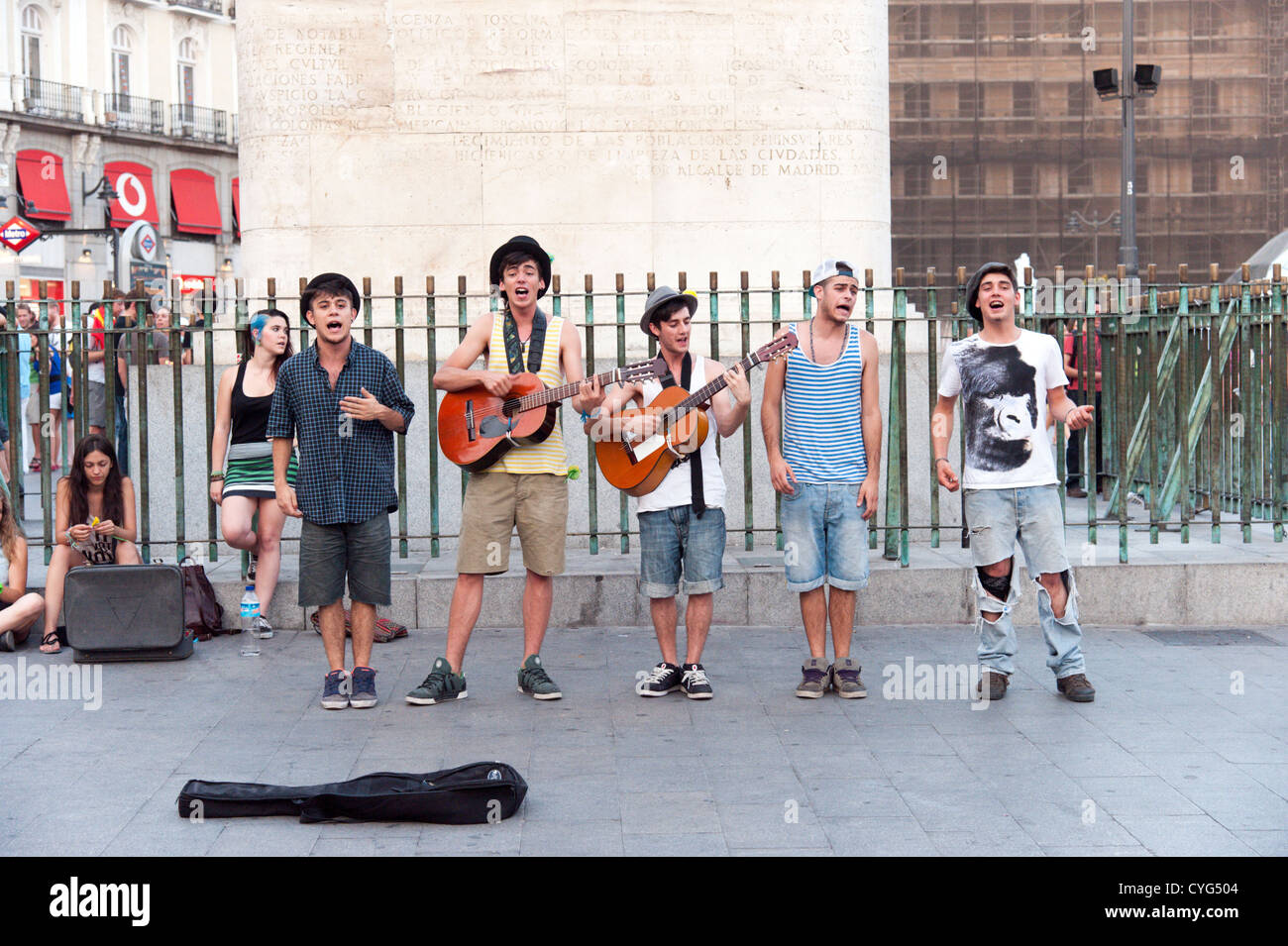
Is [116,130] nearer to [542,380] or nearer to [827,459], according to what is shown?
[542,380]

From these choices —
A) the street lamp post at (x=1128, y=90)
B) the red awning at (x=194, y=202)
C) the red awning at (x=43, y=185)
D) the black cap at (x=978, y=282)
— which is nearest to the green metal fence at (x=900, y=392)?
the black cap at (x=978, y=282)

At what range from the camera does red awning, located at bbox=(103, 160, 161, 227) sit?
41.1 m

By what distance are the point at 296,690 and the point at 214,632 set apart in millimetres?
1461

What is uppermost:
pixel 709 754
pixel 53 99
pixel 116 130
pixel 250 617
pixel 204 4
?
pixel 204 4

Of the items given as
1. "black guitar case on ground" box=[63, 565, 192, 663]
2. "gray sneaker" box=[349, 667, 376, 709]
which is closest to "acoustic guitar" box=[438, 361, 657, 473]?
"gray sneaker" box=[349, 667, 376, 709]

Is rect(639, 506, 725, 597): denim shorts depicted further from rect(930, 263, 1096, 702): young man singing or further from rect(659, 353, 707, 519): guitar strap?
rect(930, 263, 1096, 702): young man singing

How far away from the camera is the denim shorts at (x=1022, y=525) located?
6816 mm

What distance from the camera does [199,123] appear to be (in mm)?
44938

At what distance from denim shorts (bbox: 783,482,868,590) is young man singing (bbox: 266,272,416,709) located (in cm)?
173

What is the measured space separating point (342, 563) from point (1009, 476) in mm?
2871

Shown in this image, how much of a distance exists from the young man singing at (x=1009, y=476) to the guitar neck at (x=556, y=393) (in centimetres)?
143

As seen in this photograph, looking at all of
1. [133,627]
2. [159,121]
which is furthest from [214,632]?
[159,121]

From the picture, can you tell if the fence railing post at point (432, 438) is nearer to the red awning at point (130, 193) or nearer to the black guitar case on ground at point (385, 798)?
the black guitar case on ground at point (385, 798)

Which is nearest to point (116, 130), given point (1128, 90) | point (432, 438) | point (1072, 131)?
point (1072, 131)
